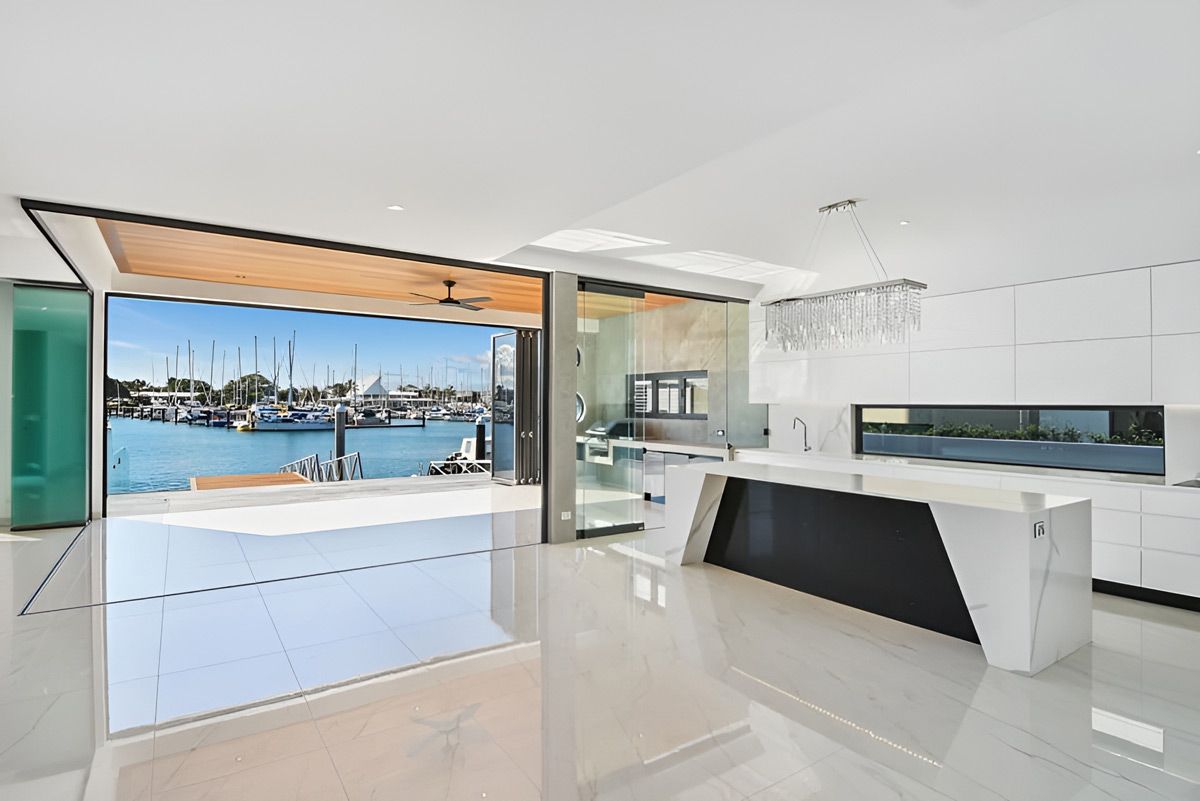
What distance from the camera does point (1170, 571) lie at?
412 cm

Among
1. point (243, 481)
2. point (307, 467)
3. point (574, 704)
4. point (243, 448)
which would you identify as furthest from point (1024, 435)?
point (243, 448)

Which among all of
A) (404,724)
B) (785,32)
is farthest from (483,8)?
(404,724)

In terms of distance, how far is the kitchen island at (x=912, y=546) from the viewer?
126 inches

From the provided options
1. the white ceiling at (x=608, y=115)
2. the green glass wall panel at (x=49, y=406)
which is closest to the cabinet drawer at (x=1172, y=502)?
the white ceiling at (x=608, y=115)

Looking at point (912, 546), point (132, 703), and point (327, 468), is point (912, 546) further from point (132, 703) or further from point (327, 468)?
point (327, 468)

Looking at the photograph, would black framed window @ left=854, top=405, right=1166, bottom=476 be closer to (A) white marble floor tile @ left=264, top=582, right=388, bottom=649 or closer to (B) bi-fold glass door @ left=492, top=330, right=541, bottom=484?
(A) white marble floor tile @ left=264, top=582, right=388, bottom=649

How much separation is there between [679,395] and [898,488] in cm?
413

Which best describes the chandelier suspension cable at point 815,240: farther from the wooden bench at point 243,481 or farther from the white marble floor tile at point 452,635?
the wooden bench at point 243,481

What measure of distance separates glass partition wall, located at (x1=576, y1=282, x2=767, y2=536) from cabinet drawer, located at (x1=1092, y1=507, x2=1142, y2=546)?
3337 millimetres

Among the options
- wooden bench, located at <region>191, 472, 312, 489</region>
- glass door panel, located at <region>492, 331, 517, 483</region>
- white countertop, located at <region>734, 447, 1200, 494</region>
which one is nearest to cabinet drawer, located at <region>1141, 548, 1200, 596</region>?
white countertop, located at <region>734, 447, 1200, 494</region>

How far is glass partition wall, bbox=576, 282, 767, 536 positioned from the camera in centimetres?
614

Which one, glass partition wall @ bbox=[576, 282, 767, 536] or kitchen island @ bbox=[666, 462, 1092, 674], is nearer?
kitchen island @ bbox=[666, 462, 1092, 674]

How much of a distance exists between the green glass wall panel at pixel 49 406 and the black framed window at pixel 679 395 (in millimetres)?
5886

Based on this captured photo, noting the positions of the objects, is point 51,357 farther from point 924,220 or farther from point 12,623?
point 924,220
